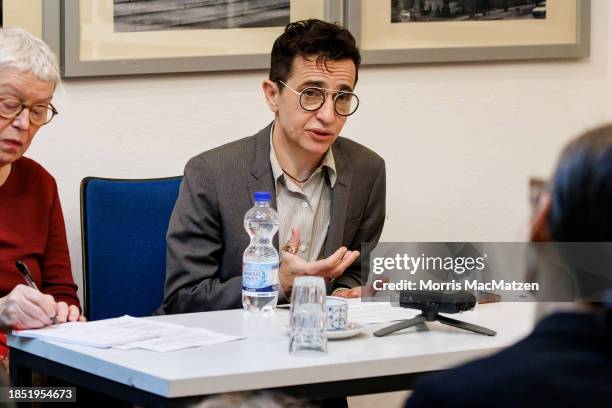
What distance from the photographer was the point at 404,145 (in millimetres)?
3723

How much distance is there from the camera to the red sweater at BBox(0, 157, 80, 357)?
108 inches

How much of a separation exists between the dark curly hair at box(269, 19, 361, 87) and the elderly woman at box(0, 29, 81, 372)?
67 centimetres

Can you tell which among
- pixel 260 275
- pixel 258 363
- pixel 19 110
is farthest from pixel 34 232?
pixel 258 363

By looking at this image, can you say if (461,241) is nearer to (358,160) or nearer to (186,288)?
(358,160)

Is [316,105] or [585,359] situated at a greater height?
[316,105]

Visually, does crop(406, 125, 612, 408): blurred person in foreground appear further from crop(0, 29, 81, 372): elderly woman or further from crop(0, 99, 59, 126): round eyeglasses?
crop(0, 99, 59, 126): round eyeglasses

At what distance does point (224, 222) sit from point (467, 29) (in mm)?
1416

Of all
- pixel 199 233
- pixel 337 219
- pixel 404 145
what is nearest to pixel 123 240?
pixel 199 233

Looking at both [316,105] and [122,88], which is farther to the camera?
[122,88]

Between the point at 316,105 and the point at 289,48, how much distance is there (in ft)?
0.66

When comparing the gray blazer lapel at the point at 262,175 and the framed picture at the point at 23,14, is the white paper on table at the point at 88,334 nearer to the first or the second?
the gray blazer lapel at the point at 262,175

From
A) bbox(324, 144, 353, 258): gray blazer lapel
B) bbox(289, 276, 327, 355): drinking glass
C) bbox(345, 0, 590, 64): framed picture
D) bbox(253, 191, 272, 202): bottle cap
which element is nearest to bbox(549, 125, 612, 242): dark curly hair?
bbox(289, 276, 327, 355): drinking glass

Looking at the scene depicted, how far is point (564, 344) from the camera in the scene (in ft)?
3.32

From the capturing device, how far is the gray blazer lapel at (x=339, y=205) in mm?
2957
